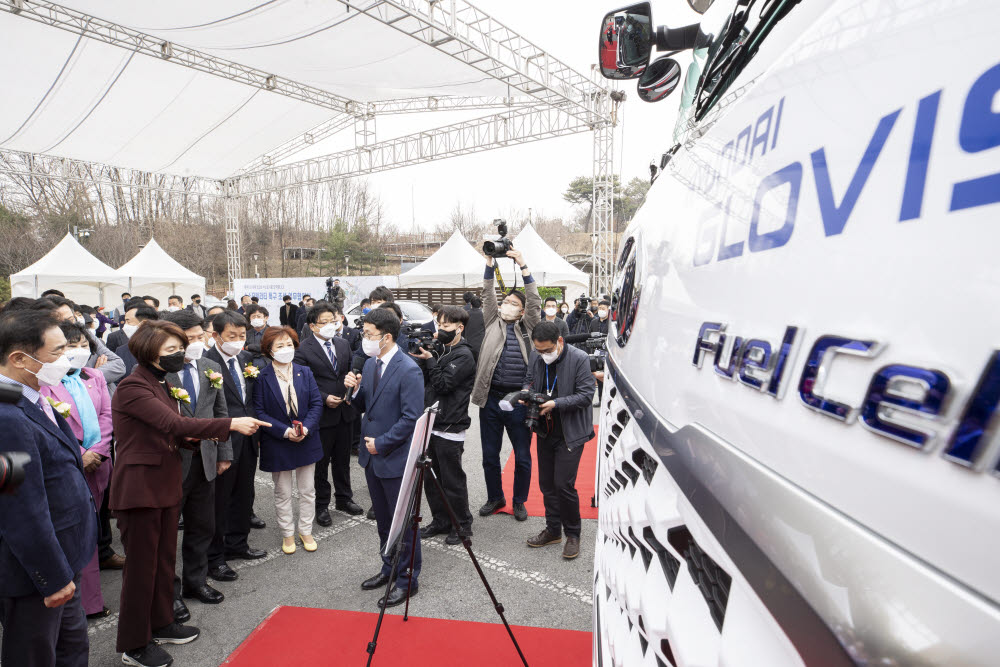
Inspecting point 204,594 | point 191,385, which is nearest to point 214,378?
point 191,385

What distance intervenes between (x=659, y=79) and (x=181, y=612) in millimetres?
3902

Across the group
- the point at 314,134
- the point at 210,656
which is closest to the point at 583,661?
the point at 210,656

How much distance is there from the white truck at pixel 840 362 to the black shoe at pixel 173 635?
3.14 metres

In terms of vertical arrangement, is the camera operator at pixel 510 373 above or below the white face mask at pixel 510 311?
below

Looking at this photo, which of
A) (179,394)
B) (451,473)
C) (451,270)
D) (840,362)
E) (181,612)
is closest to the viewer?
(840,362)

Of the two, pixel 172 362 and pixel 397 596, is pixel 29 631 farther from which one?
pixel 397 596

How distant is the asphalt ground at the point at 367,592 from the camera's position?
3.14 meters

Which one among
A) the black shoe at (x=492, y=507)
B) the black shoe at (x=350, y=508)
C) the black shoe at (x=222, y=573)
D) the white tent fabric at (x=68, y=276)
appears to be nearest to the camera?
the black shoe at (x=222, y=573)

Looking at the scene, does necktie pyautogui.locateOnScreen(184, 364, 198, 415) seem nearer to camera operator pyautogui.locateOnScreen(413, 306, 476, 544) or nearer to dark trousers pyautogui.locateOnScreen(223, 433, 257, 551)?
dark trousers pyautogui.locateOnScreen(223, 433, 257, 551)

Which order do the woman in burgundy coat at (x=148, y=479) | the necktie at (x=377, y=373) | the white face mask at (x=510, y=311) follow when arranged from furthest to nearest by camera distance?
the white face mask at (x=510, y=311), the necktie at (x=377, y=373), the woman in burgundy coat at (x=148, y=479)

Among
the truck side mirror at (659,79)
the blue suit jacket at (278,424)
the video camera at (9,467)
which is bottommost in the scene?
the blue suit jacket at (278,424)

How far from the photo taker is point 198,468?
10.5 feet

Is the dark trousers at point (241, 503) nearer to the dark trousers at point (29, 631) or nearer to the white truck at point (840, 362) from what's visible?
the dark trousers at point (29, 631)

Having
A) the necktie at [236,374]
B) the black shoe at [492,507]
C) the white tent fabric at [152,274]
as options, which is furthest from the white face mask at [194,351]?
the white tent fabric at [152,274]
